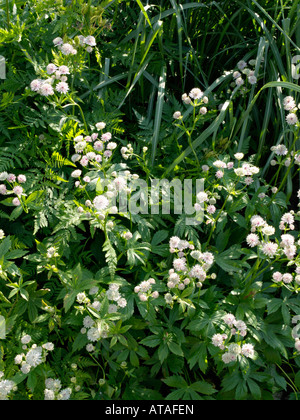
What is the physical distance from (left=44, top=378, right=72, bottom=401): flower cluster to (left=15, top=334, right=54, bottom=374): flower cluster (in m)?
0.08

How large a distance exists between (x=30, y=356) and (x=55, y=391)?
14cm

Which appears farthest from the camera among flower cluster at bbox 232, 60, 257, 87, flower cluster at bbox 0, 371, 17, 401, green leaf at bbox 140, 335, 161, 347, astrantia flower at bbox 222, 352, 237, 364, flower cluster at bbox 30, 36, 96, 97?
flower cluster at bbox 232, 60, 257, 87

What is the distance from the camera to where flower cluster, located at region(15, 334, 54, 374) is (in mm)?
1463

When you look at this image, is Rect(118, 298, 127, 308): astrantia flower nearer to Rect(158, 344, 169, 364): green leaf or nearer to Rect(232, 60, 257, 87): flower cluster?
Rect(158, 344, 169, 364): green leaf

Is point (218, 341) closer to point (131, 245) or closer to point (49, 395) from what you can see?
point (131, 245)

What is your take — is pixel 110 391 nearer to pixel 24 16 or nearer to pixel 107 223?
pixel 107 223

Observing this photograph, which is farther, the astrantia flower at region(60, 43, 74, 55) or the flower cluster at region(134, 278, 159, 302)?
the astrantia flower at region(60, 43, 74, 55)

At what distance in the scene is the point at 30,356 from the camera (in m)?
1.48

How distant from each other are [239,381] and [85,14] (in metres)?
1.59

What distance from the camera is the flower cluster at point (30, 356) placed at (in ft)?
4.80

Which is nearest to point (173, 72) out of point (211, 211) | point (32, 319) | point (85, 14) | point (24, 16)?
point (85, 14)

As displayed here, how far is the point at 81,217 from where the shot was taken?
1.67 m

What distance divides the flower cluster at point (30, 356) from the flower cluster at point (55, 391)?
8cm

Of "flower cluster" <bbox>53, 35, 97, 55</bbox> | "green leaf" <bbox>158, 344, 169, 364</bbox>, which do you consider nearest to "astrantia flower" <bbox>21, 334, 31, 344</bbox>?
"green leaf" <bbox>158, 344, 169, 364</bbox>
